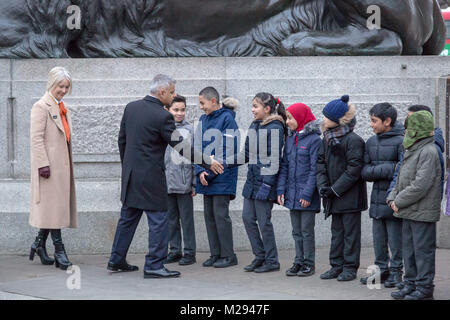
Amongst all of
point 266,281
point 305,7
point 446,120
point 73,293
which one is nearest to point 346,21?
point 305,7

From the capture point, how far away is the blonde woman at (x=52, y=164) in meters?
7.04

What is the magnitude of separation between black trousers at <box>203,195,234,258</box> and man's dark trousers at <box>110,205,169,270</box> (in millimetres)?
676

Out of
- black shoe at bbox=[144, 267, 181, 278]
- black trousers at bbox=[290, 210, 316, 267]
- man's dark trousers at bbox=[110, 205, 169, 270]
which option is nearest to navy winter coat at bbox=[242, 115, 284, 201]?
black trousers at bbox=[290, 210, 316, 267]

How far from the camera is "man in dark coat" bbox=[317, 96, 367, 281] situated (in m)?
6.51

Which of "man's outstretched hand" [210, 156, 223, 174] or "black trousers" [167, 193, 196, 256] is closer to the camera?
"man's outstretched hand" [210, 156, 223, 174]

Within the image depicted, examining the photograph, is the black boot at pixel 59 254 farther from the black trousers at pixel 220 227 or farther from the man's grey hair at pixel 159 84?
the man's grey hair at pixel 159 84

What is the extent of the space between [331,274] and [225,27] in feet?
11.1

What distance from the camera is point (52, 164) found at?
7.11m

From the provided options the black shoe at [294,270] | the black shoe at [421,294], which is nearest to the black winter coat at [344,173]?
the black shoe at [294,270]

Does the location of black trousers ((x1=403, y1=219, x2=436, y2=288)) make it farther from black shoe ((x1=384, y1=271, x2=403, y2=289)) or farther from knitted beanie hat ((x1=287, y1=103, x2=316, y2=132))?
knitted beanie hat ((x1=287, y1=103, x2=316, y2=132))

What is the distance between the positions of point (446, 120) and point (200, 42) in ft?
9.13
